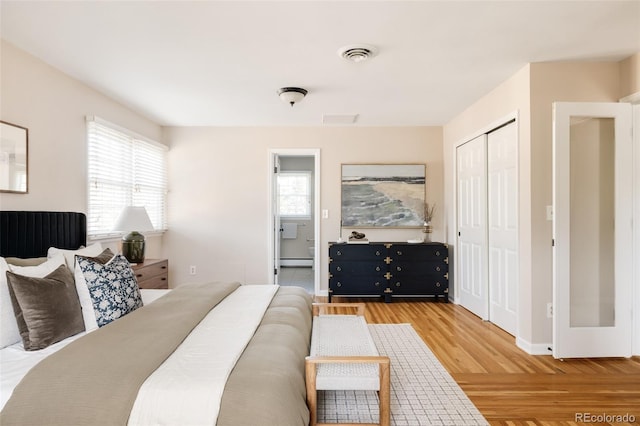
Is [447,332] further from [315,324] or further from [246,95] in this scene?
[246,95]

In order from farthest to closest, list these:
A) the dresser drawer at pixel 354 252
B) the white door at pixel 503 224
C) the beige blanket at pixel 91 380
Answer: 1. the dresser drawer at pixel 354 252
2. the white door at pixel 503 224
3. the beige blanket at pixel 91 380

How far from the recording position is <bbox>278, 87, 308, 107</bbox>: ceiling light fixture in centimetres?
356

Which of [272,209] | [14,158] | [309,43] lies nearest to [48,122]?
[14,158]

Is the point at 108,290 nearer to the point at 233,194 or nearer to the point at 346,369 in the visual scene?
the point at 346,369

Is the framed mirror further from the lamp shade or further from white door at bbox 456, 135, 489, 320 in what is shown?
white door at bbox 456, 135, 489, 320

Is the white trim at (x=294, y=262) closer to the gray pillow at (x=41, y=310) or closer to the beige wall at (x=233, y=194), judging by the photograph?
the beige wall at (x=233, y=194)

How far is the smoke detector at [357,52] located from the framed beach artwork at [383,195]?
2405 mm

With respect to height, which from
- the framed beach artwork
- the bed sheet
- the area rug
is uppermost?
the framed beach artwork

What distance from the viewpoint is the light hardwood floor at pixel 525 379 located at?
212 centimetres

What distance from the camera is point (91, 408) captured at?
1.33m

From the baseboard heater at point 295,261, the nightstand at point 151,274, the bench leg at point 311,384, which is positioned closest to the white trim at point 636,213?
the bench leg at point 311,384

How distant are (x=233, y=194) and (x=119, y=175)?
1.53 meters

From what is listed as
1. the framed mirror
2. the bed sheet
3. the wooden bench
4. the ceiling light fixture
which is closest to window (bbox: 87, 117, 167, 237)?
the framed mirror
